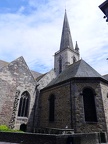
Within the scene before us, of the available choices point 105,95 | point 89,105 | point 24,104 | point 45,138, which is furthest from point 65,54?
point 45,138

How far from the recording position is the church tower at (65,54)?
32.7 metres

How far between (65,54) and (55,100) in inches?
803

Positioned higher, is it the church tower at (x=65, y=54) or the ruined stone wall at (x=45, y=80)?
the church tower at (x=65, y=54)

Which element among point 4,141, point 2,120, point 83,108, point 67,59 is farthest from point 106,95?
point 67,59

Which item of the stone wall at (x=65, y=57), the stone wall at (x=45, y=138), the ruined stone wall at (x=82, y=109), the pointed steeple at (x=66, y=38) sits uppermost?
the pointed steeple at (x=66, y=38)

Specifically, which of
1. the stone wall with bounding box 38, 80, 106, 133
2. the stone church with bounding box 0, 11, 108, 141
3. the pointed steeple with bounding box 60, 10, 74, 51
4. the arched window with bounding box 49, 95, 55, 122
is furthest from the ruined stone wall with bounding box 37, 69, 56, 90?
the pointed steeple with bounding box 60, 10, 74, 51

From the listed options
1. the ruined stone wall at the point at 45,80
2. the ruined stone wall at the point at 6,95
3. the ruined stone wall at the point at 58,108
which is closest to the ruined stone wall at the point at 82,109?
the ruined stone wall at the point at 58,108

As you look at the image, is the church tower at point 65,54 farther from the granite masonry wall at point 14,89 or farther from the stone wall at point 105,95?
the stone wall at point 105,95

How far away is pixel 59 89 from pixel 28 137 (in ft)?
25.0

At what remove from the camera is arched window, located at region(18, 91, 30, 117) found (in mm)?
15406

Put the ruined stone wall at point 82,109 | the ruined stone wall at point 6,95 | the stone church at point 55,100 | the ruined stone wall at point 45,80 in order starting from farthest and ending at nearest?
1. the ruined stone wall at point 45,80
2. the ruined stone wall at point 6,95
3. the stone church at point 55,100
4. the ruined stone wall at point 82,109

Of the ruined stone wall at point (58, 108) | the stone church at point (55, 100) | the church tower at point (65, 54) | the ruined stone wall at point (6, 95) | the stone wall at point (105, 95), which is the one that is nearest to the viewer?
the stone church at point (55, 100)

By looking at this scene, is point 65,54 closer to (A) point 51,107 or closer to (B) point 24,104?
(A) point 51,107

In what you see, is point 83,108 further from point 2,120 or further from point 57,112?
point 2,120
